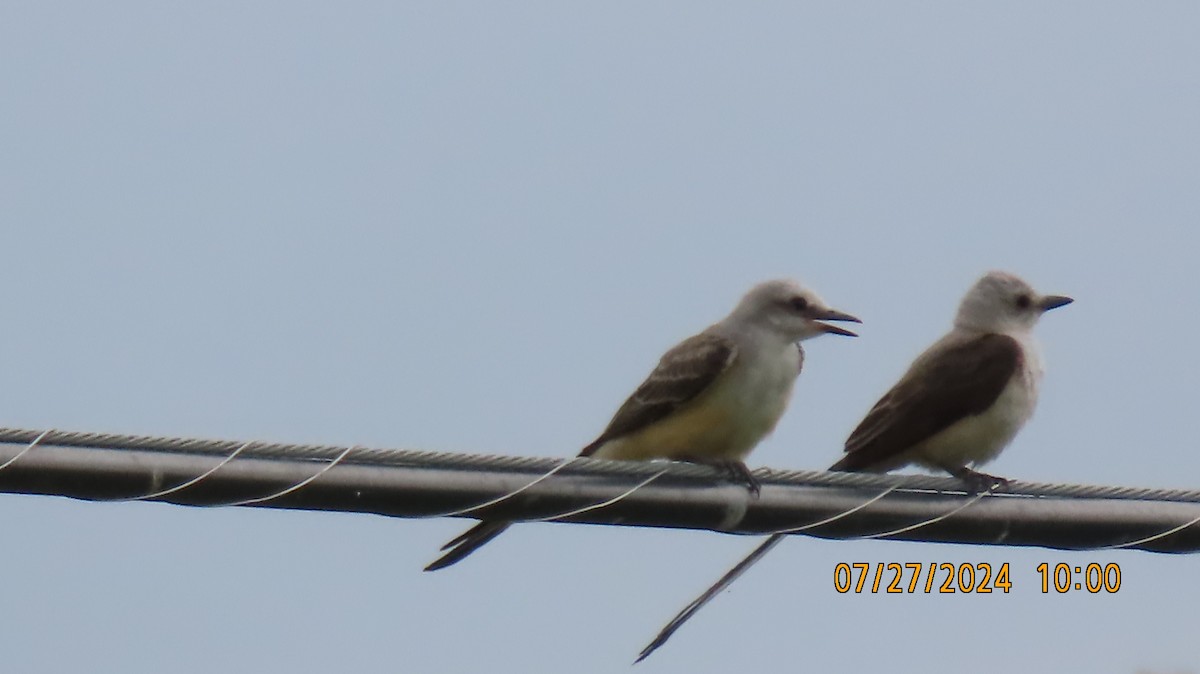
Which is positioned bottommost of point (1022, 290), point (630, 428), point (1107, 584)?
point (1107, 584)

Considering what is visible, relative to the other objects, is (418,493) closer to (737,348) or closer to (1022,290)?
(737,348)

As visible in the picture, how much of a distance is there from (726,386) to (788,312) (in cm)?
61

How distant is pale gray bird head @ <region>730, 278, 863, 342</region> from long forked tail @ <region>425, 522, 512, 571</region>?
2.28 m

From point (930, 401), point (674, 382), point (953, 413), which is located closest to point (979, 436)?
point (953, 413)

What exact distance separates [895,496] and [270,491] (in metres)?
2.44

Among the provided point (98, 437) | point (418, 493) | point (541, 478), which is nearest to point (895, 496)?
point (541, 478)

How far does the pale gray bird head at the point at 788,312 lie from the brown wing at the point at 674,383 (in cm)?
25

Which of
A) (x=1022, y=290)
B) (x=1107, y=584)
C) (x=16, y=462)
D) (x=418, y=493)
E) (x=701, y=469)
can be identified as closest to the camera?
(x=16, y=462)

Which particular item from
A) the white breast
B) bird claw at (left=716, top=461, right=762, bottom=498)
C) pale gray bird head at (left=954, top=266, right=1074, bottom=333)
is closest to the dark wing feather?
the white breast

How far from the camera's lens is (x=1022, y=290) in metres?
10.5

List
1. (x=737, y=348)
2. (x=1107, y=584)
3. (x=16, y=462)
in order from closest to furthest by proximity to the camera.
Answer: (x=16, y=462) < (x=1107, y=584) < (x=737, y=348)

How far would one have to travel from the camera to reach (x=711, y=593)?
26.5 feet

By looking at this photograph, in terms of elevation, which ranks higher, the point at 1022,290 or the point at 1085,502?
the point at 1022,290

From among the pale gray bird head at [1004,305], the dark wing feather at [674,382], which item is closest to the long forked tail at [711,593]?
the dark wing feather at [674,382]
